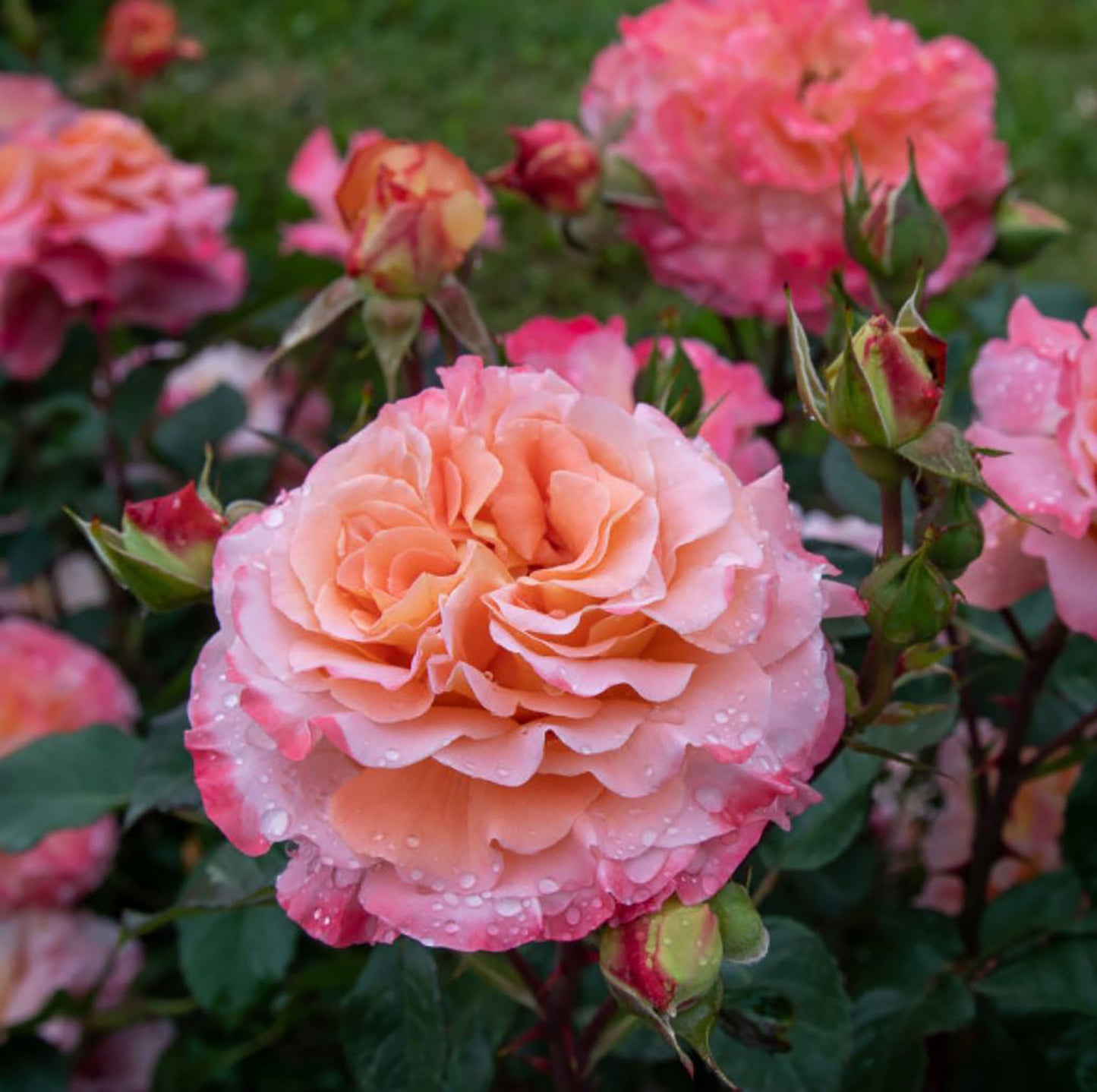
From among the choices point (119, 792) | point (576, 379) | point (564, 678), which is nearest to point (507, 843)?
point (564, 678)

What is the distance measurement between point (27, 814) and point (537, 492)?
0.53 m

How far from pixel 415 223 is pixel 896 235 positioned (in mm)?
260

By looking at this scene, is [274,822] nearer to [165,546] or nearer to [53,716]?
[165,546]

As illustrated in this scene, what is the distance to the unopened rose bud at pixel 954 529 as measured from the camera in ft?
1.80

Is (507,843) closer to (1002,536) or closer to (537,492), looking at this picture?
(537,492)

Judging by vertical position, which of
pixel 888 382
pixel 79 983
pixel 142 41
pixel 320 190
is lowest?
A: pixel 79 983

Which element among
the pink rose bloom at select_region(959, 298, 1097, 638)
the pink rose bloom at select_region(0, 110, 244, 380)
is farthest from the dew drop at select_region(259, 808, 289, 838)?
the pink rose bloom at select_region(0, 110, 244, 380)

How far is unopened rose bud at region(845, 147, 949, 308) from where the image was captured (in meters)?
0.74

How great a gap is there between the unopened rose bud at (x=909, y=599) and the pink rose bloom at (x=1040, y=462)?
9cm

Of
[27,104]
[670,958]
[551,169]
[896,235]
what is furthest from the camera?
[27,104]

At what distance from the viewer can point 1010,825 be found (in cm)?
97

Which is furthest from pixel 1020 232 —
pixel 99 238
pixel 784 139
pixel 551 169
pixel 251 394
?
pixel 251 394

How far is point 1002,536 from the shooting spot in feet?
2.16

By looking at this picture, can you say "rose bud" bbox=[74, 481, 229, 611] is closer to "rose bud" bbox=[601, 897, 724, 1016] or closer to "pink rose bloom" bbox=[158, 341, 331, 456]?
"rose bud" bbox=[601, 897, 724, 1016]
